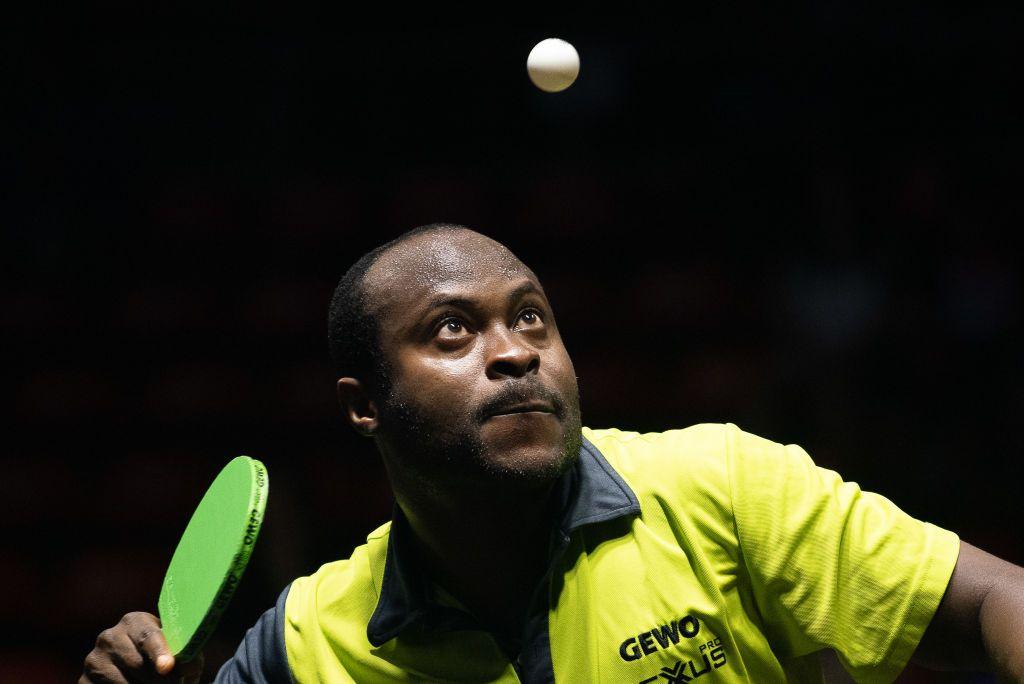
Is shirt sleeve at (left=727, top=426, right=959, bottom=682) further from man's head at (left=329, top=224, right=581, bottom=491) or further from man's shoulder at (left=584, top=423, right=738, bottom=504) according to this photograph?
man's head at (left=329, top=224, right=581, bottom=491)

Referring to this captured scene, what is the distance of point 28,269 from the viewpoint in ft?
16.3

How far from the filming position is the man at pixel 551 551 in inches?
63.9

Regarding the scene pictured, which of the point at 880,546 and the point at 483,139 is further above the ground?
the point at 483,139

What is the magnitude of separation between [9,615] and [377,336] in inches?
122

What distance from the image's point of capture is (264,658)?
1883 mm

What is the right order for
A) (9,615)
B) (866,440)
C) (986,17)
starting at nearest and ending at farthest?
(866,440)
(9,615)
(986,17)

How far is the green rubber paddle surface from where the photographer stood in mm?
1525

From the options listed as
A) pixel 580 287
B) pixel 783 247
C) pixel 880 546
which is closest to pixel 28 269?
pixel 580 287

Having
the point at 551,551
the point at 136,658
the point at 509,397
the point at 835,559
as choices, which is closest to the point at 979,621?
the point at 835,559

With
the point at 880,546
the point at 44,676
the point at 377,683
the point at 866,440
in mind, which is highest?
the point at 880,546

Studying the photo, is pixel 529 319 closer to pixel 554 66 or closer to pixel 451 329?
pixel 451 329

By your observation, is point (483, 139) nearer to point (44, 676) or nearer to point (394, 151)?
point (394, 151)

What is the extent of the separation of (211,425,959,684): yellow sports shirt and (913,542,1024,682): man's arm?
0.08 ft

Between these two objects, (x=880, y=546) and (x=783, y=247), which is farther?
(x=783, y=247)
